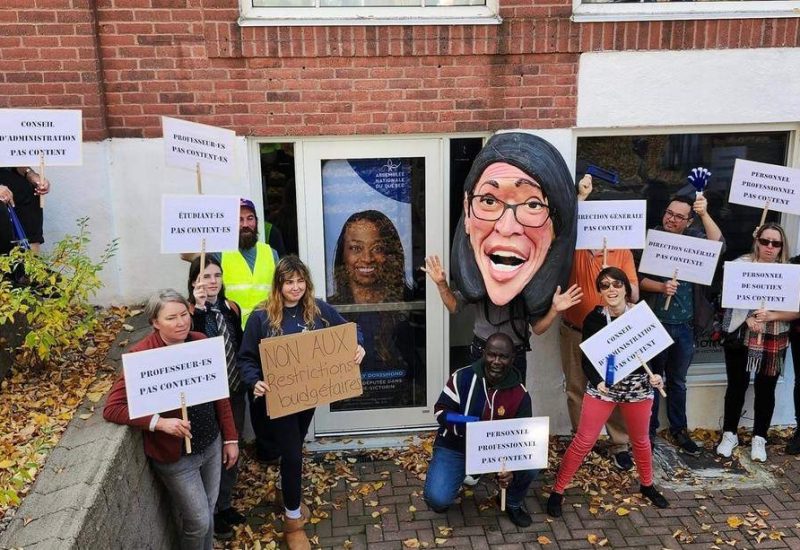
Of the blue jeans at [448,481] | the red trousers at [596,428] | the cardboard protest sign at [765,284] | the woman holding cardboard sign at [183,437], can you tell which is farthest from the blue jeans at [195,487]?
the cardboard protest sign at [765,284]

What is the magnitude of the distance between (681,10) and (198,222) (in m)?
3.61

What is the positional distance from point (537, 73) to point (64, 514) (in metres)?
3.92

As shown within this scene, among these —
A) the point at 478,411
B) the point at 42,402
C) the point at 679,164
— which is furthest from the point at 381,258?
the point at 42,402

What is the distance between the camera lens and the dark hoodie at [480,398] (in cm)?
424

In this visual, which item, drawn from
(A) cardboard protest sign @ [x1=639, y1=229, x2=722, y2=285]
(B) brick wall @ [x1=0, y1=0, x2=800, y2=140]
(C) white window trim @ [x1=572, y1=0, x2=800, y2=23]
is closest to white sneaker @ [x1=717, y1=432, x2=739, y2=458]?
(A) cardboard protest sign @ [x1=639, y1=229, x2=722, y2=285]

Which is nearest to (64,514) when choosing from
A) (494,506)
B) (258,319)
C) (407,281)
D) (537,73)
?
(258,319)

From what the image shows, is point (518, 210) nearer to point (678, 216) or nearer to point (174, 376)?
point (678, 216)

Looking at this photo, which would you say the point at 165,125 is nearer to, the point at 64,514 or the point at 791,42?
the point at 64,514

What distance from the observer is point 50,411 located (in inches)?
150

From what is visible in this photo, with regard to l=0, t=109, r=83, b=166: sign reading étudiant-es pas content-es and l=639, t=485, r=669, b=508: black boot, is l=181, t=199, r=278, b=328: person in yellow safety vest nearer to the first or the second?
l=0, t=109, r=83, b=166: sign reading étudiant-es pas content-es

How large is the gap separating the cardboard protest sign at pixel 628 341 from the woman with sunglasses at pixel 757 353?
3.55ft

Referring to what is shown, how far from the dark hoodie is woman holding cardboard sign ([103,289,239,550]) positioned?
1311mm

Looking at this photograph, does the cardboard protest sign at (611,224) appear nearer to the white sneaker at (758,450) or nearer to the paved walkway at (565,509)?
the paved walkway at (565,509)

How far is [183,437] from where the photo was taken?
138 inches
